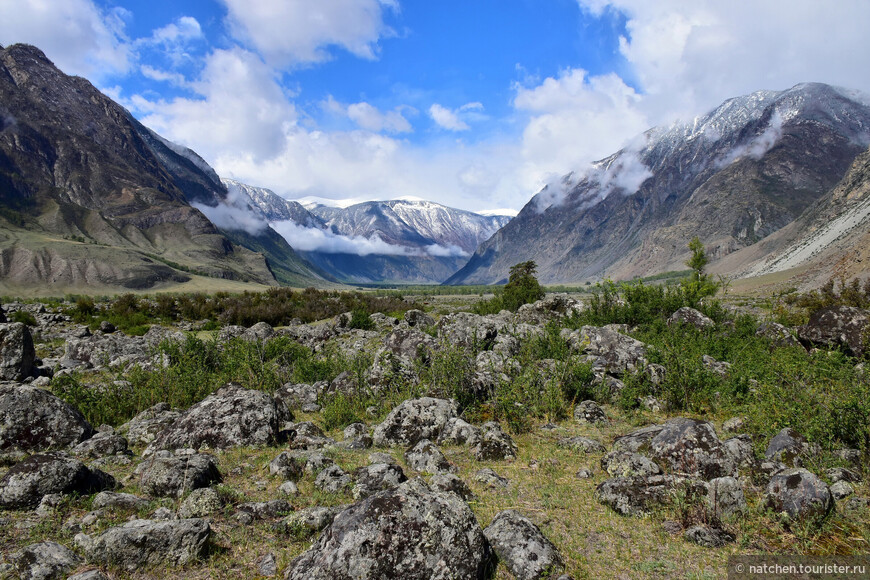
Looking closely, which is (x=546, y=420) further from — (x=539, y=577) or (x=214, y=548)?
(x=214, y=548)

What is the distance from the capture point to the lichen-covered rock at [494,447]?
352 inches

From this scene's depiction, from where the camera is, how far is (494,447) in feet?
29.7

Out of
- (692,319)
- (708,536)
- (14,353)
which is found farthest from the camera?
(692,319)

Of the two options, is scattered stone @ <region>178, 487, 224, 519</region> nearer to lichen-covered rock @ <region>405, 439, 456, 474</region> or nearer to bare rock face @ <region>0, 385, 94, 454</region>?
lichen-covered rock @ <region>405, 439, 456, 474</region>

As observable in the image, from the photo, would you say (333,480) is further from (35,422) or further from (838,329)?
(838,329)

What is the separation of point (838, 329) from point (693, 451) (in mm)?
13680

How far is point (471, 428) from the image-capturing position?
32.4 feet

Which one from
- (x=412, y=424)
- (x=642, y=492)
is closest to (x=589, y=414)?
(x=412, y=424)

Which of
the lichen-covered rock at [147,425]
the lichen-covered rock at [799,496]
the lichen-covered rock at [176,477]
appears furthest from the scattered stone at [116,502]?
the lichen-covered rock at [799,496]

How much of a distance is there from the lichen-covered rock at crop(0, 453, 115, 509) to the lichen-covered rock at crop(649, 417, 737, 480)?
31.3ft

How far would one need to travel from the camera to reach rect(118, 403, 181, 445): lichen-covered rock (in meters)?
9.88

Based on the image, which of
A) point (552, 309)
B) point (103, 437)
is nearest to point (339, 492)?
point (103, 437)

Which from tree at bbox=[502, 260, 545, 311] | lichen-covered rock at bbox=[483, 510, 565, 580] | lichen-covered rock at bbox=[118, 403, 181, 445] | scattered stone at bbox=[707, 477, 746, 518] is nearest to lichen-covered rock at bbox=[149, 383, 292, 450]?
lichen-covered rock at bbox=[118, 403, 181, 445]

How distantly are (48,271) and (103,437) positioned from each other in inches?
5671
